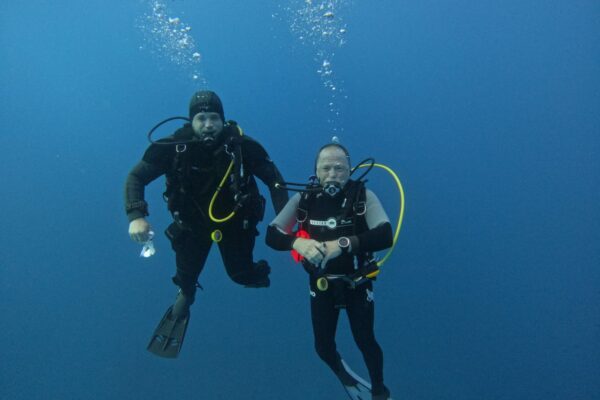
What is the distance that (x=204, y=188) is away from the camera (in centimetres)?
332

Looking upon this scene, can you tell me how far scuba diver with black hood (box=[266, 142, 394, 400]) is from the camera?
2635 mm

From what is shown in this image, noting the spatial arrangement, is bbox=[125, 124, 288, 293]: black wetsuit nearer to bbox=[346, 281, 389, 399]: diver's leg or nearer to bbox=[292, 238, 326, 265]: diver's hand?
bbox=[292, 238, 326, 265]: diver's hand

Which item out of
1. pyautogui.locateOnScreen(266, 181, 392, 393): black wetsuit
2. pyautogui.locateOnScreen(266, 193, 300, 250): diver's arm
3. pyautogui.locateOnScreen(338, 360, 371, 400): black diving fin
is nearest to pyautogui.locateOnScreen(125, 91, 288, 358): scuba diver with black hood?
pyautogui.locateOnScreen(266, 193, 300, 250): diver's arm

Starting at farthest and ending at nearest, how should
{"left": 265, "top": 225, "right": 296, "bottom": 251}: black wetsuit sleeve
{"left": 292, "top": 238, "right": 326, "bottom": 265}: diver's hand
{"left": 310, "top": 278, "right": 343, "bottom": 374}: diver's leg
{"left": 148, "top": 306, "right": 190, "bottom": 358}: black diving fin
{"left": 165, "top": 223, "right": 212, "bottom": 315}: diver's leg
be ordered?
{"left": 148, "top": 306, "right": 190, "bottom": 358}: black diving fin < {"left": 165, "top": 223, "right": 212, "bottom": 315}: diver's leg < {"left": 310, "top": 278, "right": 343, "bottom": 374}: diver's leg < {"left": 265, "top": 225, "right": 296, "bottom": 251}: black wetsuit sleeve < {"left": 292, "top": 238, "right": 326, "bottom": 265}: diver's hand

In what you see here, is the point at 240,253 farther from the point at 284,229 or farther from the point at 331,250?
the point at 331,250

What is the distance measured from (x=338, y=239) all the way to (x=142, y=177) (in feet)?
6.35

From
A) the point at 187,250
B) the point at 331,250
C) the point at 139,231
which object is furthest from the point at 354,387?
the point at 139,231

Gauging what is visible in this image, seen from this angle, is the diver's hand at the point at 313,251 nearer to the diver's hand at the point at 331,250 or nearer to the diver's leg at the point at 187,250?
the diver's hand at the point at 331,250

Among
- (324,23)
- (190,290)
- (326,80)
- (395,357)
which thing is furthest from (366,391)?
(326,80)

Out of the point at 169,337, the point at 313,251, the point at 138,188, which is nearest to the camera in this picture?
the point at 313,251

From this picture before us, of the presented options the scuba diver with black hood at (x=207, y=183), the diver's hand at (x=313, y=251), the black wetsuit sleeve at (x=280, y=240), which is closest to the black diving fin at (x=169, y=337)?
the scuba diver with black hood at (x=207, y=183)

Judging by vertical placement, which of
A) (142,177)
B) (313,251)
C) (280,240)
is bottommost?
(313,251)

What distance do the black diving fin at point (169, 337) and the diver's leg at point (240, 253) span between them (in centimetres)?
95

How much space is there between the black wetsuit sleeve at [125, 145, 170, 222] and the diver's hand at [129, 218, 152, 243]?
0.10 m
